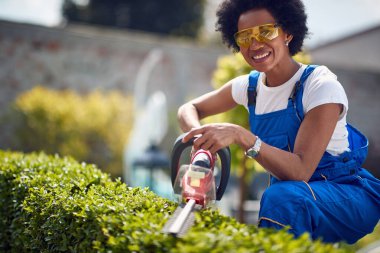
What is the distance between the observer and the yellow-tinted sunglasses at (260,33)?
9.04ft

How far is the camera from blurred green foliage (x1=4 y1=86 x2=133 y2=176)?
1000 centimetres

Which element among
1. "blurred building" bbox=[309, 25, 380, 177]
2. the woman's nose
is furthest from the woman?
"blurred building" bbox=[309, 25, 380, 177]

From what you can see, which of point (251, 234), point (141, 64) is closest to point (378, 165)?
point (141, 64)

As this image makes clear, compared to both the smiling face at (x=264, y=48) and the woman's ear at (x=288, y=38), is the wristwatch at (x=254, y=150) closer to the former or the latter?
the smiling face at (x=264, y=48)

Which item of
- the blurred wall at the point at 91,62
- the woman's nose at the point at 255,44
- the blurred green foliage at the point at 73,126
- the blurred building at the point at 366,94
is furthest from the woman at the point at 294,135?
the blurred building at the point at 366,94

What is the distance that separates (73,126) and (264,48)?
779 cm

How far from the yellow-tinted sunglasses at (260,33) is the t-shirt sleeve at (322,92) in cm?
32

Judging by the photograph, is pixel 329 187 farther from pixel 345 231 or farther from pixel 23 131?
pixel 23 131

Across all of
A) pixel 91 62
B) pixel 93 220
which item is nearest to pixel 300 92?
pixel 93 220

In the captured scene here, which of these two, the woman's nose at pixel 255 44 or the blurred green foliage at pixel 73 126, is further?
the blurred green foliage at pixel 73 126

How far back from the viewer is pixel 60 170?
356 centimetres

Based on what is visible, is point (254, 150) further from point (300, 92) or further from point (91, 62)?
point (91, 62)

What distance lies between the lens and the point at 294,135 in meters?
2.65

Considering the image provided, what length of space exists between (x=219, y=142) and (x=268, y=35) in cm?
77
